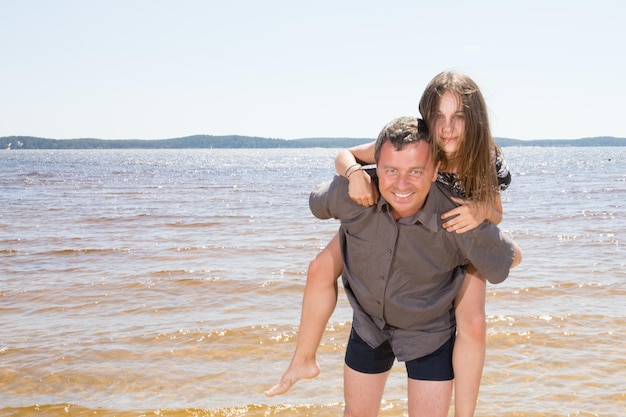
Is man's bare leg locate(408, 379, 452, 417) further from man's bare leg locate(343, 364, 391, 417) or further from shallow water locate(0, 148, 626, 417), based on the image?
shallow water locate(0, 148, 626, 417)

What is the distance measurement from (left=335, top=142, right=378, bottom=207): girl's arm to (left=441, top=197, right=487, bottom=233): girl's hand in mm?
354

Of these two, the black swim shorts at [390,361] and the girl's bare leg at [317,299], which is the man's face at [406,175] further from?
the black swim shorts at [390,361]

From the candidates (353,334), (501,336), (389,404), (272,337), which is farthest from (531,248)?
(353,334)

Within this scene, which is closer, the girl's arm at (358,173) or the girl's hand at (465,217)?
the girl's hand at (465,217)

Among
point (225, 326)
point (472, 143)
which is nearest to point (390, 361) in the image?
point (472, 143)

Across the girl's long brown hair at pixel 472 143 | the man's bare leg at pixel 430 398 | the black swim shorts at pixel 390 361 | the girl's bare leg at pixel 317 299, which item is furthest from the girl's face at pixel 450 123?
the man's bare leg at pixel 430 398

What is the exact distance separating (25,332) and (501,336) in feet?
14.8

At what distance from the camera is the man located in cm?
318

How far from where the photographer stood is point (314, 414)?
4.68 m

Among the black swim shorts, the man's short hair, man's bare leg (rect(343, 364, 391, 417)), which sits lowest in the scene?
man's bare leg (rect(343, 364, 391, 417))

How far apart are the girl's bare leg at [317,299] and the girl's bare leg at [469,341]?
66 centimetres

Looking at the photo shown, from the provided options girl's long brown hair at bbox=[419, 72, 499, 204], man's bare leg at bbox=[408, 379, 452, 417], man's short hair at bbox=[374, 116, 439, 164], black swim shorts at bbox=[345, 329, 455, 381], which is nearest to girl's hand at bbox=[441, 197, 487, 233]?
girl's long brown hair at bbox=[419, 72, 499, 204]

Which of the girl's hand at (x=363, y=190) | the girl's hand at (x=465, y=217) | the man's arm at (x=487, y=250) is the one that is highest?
the girl's hand at (x=363, y=190)

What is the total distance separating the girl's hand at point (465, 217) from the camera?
3.12 m
